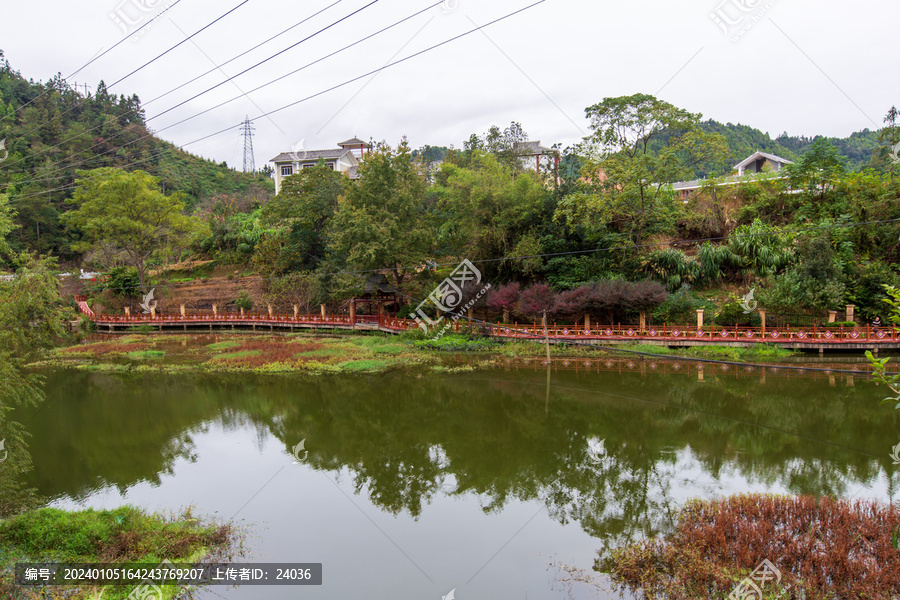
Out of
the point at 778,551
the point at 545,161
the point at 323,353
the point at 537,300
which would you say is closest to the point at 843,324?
the point at 537,300

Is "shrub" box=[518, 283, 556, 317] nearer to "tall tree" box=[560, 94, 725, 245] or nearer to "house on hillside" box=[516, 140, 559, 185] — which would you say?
"tall tree" box=[560, 94, 725, 245]

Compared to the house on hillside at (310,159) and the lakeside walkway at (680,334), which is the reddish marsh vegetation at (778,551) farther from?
the house on hillside at (310,159)

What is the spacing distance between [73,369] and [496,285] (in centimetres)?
1742

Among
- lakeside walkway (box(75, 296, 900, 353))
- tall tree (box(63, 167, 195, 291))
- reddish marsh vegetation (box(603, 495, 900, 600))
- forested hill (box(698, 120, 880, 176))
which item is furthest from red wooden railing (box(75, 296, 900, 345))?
forested hill (box(698, 120, 880, 176))

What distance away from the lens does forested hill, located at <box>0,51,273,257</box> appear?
39.3 m

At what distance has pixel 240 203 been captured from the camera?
4556 centimetres

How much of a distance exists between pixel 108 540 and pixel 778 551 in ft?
26.7

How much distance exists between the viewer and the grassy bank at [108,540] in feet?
21.0

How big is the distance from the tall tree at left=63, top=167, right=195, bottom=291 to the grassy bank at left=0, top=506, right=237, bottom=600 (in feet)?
93.5

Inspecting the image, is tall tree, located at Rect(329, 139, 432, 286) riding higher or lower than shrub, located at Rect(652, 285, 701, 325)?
higher

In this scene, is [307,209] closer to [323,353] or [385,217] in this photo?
[385,217]

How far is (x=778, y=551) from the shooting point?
6.12m

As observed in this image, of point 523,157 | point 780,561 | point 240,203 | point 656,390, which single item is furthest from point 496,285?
point 240,203

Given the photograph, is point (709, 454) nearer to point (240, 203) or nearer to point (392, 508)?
point (392, 508)
